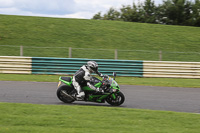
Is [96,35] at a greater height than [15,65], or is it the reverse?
[96,35]

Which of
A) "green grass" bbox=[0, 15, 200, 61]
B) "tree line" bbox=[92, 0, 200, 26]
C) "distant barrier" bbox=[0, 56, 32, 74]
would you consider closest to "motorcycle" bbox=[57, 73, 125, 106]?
"distant barrier" bbox=[0, 56, 32, 74]

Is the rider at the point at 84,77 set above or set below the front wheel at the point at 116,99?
above

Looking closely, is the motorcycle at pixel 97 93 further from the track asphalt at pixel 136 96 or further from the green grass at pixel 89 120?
the green grass at pixel 89 120

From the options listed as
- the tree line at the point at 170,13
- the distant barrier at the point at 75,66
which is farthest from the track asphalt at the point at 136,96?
the tree line at the point at 170,13

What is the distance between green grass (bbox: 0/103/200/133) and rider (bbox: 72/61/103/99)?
98 centimetres

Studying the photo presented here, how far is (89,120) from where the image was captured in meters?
7.19

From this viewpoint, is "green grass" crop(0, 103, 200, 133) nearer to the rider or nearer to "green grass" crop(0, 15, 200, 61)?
the rider

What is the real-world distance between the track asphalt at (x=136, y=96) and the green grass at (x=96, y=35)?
237 inches

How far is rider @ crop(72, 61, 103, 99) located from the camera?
31.0ft

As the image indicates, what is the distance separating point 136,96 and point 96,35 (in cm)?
1445

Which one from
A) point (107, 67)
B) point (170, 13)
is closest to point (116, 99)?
point (107, 67)

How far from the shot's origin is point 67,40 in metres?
24.3

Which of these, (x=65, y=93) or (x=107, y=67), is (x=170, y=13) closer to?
(x=107, y=67)

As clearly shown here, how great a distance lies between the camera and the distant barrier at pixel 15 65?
56.7 feet
